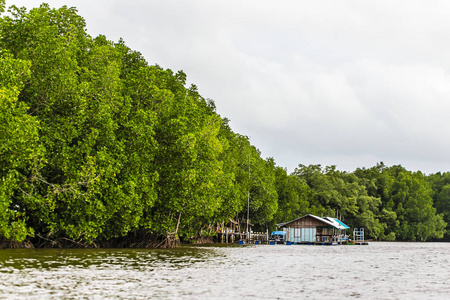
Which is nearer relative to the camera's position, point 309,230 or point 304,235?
point 309,230

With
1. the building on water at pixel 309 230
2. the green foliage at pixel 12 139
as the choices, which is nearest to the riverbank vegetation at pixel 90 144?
the green foliage at pixel 12 139

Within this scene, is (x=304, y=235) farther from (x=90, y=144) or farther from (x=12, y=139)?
(x=12, y=139)

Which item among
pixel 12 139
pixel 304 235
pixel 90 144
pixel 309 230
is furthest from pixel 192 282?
pixel 304 235

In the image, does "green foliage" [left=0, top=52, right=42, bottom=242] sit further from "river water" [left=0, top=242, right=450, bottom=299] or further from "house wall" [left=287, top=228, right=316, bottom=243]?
"house wall" [left=287, top=228, right=316, bottom=243]

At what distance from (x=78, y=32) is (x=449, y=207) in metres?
136

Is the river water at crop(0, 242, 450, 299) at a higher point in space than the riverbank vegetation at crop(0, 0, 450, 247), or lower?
lower

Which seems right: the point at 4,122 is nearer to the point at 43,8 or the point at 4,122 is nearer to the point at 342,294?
the point at 43,8

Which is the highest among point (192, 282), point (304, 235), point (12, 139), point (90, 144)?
point (90, 144)

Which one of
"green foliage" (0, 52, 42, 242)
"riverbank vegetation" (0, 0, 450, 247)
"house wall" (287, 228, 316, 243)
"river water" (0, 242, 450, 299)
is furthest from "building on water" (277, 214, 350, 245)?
"green foliage" (0, 52, 42, 242)

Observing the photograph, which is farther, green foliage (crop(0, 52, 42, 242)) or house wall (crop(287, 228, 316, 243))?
house wall (crop(287, 228, 316, 243))

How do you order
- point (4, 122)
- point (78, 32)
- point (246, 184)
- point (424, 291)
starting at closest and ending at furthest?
1. point (424, 291)
2. point (4, 122)
3. point (78, 32)
4. point (246, 184)

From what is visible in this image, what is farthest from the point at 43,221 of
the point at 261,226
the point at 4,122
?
the point at 261,226

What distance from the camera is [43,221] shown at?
3975cm

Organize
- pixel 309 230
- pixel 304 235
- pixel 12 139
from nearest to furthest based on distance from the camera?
pixel 12 139
pixel 309 230
pixel 304 235
